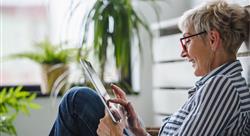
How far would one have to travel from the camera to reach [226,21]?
5.39 ft

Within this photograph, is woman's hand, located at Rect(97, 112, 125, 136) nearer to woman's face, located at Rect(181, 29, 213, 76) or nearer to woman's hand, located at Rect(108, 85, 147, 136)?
woman's hand, located at Rect(108, 85, 147, 136)

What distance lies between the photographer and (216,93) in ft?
4.96

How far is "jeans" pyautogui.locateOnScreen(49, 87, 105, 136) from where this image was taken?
6.09 ft

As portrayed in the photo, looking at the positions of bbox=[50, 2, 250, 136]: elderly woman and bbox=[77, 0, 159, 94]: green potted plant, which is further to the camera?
bbox=[77, 0, 159, 94]: green potted plant

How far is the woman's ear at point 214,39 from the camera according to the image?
1644 millimetres

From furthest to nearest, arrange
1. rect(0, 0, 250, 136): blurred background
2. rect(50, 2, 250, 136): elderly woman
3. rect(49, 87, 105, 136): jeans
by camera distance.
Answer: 1. rect(0, 0, 250, 136): blurred background
2. rect(49, 87, 105, 136): jeans
3. rect(50, 2, 250, 136): elderly woman

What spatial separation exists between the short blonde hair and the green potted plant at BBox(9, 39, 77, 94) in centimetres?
139

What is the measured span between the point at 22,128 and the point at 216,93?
1.67 m

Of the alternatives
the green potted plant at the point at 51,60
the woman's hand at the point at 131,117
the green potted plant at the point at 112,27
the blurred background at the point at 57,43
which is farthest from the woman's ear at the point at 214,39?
the green potted plant at the point at 51,60

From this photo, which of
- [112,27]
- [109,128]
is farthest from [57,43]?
[109,128]

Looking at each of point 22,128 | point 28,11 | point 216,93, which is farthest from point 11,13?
point 216,93

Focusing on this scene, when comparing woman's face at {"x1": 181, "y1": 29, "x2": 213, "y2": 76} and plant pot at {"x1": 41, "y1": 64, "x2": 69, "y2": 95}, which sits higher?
woman's face at {"x1": 181, "y1": 29, "x2": 213, "y2": 76}

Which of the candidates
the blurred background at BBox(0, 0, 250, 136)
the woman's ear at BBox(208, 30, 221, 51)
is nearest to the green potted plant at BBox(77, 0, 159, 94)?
the blurred background at BBox(0, 0, 250, 136)

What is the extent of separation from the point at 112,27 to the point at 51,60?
55 centimetres
